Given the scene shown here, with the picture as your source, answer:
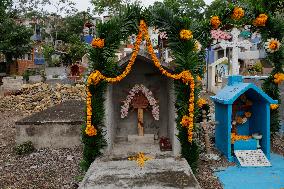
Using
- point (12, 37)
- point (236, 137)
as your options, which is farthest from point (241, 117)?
point (12, 37)

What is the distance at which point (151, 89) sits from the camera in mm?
10594

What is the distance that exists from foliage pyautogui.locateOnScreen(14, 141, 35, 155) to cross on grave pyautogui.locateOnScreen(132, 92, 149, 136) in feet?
11.7

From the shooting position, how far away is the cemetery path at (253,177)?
782 centimetres

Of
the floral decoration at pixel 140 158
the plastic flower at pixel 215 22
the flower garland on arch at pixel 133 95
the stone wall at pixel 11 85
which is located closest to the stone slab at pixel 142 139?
the flower garland on arch at pixel 133 95

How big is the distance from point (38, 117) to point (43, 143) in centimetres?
114

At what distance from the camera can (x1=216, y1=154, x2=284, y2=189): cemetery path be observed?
7.82 m

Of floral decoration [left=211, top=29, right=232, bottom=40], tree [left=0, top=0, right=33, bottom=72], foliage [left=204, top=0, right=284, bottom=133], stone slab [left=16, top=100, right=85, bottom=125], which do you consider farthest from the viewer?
tree [left=0, top=0, right=33, bottom=72]

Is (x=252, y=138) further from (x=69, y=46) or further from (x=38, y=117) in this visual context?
(x=69, y=46)

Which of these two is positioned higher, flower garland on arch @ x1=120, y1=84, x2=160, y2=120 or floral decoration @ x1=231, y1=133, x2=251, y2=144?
flower garland on arch @ x1=120, y1=84, x2=160, y2=120

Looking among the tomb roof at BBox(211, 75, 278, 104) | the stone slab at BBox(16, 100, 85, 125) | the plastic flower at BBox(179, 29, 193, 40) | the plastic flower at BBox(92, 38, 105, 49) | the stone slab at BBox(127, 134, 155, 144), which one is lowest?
the stone slab at BBox(127, 134, 155, 144)

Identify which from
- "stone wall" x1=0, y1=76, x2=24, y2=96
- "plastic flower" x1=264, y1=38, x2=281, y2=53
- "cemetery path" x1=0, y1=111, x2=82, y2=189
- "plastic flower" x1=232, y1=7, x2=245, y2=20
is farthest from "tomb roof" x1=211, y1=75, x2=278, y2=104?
"stone wall" x1=0, y1=76, x2=24, y2=96

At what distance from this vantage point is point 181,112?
27.5 feet

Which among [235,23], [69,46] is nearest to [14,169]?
[235,23]

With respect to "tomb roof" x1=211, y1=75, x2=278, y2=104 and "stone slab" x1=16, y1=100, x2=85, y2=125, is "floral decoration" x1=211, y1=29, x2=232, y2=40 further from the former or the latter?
"stone slab" x1=16, y1=100, x2=85, y2=125
